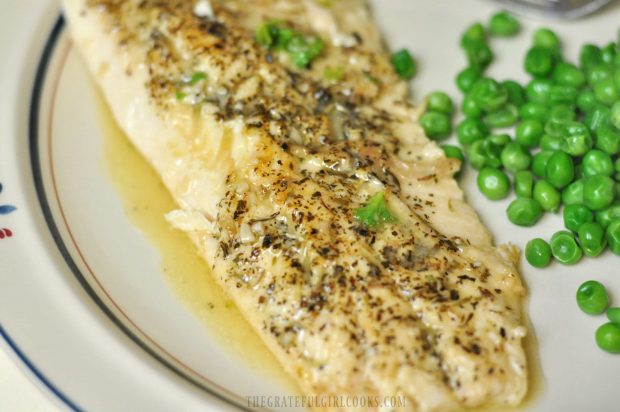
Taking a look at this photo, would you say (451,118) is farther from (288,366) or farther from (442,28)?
(288,366)

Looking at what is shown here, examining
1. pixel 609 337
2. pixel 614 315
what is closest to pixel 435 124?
pixel 614 315

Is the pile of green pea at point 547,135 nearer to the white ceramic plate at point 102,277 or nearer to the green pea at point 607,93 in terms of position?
the green pea at point 607,93

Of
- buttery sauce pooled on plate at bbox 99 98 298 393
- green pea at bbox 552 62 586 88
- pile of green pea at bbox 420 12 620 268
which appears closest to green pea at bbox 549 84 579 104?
pile of green pea at bbox 420 12 620 268

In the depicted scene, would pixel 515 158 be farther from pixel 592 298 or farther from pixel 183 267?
pixel 183 267

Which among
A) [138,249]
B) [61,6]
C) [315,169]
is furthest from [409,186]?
[61,6]

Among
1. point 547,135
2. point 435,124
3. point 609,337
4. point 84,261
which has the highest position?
point 84,261

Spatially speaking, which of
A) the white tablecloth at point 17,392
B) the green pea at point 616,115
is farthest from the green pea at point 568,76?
the white tablecloth at point 17,392

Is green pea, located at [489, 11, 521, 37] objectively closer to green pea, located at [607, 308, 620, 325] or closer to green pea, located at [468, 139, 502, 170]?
green pea, located at [468, 139, 502, 170]
